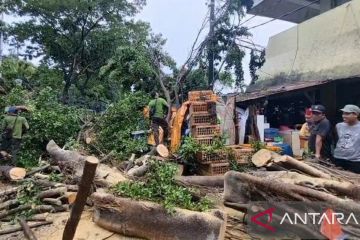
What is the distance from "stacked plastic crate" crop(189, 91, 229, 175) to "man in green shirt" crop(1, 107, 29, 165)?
457 centimetres

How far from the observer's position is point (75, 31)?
69.4ft

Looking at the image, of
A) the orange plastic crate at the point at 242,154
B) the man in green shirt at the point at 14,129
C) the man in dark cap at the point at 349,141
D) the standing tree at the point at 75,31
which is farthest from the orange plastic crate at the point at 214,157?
the standing tree at the point at 75,31

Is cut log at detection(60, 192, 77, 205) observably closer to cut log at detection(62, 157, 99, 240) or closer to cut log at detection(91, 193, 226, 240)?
cut log at detection(91, 193, 226, 240)

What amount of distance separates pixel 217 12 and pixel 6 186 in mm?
10851

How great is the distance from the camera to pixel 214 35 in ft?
51.3

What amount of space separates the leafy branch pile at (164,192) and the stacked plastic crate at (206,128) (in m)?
1.79

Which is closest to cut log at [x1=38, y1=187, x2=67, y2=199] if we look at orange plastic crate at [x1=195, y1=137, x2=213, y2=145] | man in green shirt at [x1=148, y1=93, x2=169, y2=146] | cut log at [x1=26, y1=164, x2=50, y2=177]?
cut log at [x1=26, y1=164, x2=50, y2=177]

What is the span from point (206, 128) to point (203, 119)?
22 centimetres

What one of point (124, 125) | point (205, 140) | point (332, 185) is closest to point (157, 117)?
point (124, 125)

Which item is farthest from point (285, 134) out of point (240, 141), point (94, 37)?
point (94, 37)

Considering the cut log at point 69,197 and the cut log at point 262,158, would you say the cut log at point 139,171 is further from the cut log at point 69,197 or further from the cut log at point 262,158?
the cut log at point 262,158

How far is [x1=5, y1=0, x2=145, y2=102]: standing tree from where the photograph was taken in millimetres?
20219

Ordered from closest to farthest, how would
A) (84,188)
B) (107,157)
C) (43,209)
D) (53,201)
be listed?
(84,188)
(43,209)
(53,201)
(107,157)

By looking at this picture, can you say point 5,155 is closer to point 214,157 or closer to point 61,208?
point 61,208
